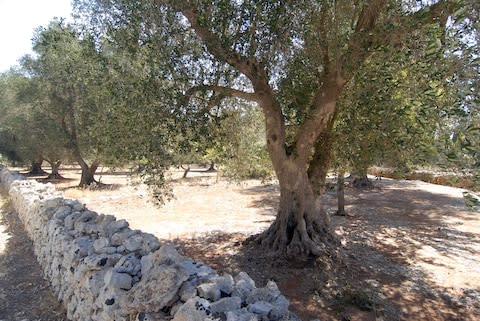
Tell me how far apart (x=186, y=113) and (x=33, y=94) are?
23.6 meters

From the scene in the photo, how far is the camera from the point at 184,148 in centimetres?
798

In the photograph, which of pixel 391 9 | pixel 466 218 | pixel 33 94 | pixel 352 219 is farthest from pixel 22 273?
pixel 33 94

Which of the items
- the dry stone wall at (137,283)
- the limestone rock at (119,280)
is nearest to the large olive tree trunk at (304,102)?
the dry stone wall at (137,283)

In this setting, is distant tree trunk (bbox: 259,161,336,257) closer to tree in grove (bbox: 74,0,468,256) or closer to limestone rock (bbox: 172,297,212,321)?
tree in grove (bbox: 74,0,468,256)

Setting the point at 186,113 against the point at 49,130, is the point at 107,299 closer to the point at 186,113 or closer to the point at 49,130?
the point at 186,113

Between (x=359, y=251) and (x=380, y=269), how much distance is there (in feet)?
4.69

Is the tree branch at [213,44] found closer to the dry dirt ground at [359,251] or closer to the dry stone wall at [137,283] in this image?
the dry stone wall at [137,283]

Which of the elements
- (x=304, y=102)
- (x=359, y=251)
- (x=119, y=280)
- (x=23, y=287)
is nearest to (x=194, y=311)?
(x=119, y=280)

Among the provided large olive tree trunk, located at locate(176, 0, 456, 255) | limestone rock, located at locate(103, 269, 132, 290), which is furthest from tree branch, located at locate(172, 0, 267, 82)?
limestone rock, located at locate(103, 269, 132, 290)

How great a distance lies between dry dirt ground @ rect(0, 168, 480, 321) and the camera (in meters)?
7.57

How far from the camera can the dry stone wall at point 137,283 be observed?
3.64 meters

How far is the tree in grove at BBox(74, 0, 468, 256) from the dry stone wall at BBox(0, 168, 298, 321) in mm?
3359

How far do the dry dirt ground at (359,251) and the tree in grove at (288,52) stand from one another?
100 cm

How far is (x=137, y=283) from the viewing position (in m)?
4.54
